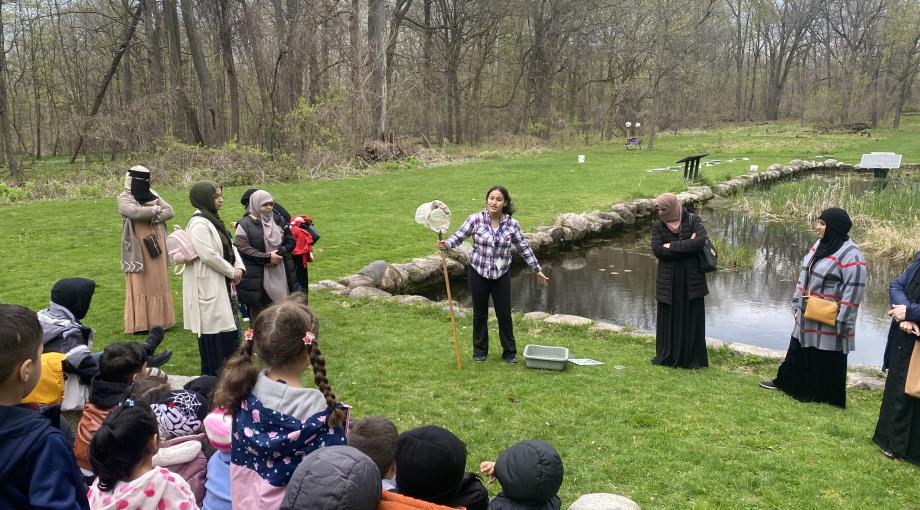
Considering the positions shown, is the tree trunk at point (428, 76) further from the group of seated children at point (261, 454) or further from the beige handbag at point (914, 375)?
the group of seated children at point (261, 454)

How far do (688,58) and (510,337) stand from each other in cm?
4443

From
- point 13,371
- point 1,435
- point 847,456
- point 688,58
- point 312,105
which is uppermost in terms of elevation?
point 688,58

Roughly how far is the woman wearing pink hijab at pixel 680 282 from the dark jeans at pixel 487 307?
4.90 ft

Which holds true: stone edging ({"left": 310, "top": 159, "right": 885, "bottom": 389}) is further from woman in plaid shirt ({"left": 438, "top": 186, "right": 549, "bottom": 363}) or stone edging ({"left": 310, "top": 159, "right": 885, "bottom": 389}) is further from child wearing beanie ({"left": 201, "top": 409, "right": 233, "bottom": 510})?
child wearing beanie ({"left": 201, "top": 409, "right": 233, "bottom": 510})

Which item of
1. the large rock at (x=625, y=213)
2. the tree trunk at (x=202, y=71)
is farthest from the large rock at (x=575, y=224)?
the tree trunk at (x=202, y=71)

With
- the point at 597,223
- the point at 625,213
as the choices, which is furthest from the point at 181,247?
the point at 625,213

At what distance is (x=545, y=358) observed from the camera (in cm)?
605

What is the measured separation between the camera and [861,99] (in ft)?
141

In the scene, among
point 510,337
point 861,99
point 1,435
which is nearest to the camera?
point 1,435

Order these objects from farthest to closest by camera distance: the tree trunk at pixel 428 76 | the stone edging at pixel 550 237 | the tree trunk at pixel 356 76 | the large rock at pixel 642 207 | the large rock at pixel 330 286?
the tree trunk at pixel 428 76 < the tree trunk at pixel 356 76 < the large rock at pixel 642 207 < the stone edging at pixel 550 237 < the large rock at pixel 330 286

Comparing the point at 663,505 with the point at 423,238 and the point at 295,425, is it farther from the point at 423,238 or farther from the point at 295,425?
the point at 423,238

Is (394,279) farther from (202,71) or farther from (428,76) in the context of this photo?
(428,76)

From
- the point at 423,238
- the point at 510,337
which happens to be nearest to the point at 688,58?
the point at 423,238

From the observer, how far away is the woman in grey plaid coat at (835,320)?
498cm
